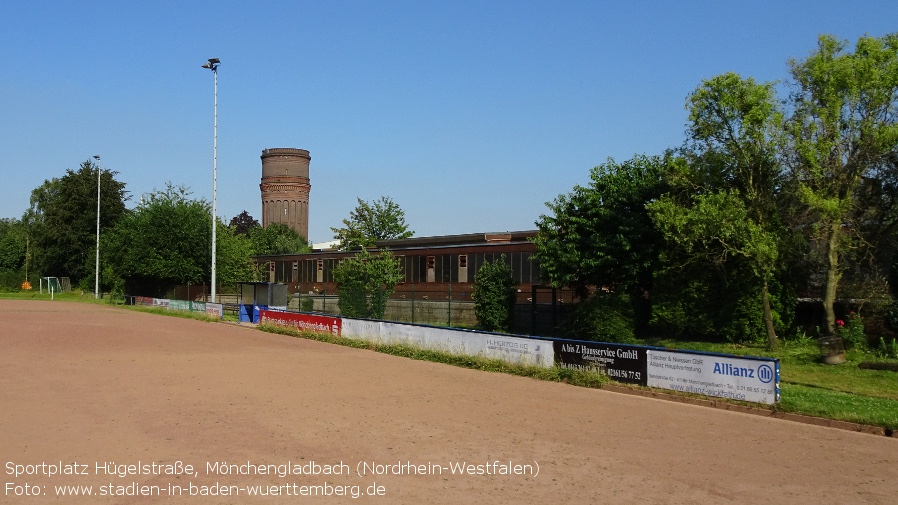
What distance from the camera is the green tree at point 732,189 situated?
27203 mm

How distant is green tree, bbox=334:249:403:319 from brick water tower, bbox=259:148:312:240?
66.6m

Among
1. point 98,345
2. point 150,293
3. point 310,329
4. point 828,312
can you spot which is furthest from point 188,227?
point 828,312

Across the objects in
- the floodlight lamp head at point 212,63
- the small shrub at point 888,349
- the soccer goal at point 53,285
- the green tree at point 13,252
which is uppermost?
the floodlight lamp head at point 212,63

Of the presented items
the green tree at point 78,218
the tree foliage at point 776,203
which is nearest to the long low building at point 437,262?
the tree foliage at point 776,203

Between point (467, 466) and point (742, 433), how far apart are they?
613 centimetres

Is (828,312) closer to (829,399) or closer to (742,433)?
(829,399)

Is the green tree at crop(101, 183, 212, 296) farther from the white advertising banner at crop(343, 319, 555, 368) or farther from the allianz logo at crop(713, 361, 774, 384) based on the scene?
the allianz logo at crop(713, 361, 774, 384)

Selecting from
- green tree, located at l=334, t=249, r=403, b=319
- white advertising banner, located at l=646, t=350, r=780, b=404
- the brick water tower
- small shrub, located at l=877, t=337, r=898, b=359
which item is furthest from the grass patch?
the brick water tower

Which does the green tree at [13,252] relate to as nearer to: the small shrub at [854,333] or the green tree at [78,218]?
the green tree at [78,218]

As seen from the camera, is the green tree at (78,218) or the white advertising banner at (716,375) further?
the green tree at (78,218)

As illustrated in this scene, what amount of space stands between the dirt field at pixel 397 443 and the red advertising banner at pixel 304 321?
39.3ft

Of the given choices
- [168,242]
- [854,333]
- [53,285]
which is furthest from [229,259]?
[854,333]

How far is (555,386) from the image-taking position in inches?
811

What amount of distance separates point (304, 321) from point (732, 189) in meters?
19.8
